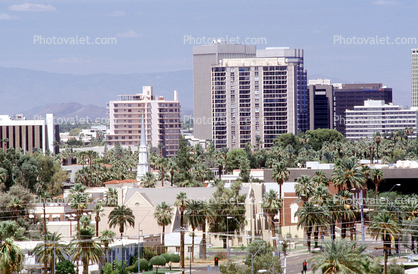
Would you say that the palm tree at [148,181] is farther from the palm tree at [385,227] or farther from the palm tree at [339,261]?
A: the palm tree at [339,261]

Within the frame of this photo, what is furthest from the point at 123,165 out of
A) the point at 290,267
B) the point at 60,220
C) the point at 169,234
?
the point at 290,267

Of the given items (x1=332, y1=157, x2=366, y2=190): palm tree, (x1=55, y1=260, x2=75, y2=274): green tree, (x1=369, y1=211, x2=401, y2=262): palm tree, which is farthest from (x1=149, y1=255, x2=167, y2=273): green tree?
(x1=369, y1=211, x2=401, y2=262): palm tree

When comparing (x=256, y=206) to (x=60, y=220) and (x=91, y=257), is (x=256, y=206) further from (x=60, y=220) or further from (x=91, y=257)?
(x=91, y=257)

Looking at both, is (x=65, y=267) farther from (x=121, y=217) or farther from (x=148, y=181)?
(x=148, y=181)

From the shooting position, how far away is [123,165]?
545 ft

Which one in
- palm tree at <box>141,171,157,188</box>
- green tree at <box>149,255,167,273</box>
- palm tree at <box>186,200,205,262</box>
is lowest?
green tree at <box>149,255,167,273</box>

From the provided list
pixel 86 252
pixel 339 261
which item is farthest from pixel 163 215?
pixel 339 261

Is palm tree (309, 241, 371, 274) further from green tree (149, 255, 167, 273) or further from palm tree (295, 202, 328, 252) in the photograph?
green tree (149, 255, 167, 273)

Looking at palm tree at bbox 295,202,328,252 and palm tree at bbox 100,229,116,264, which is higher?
palm tree at bbox 295,202,328,252

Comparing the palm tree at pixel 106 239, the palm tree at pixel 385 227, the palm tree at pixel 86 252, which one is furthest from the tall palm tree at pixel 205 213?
the palm tree at pixel 385 227

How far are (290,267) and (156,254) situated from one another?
19302mm

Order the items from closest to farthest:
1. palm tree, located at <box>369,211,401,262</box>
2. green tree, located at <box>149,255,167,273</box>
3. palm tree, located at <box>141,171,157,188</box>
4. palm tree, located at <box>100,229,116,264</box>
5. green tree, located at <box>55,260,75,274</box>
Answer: palm tree, located at <box>369,211,401,262</box>
green tree, located at <box>55,260,75,274</box>
palm tree, located at <box>100,229,116,264</box>
green tree, located at <box>149,255,167,273</box>
palm tree, located at <box>141,171,157,188</box>

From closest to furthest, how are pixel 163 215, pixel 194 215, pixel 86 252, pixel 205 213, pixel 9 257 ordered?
pixel 9 257 → pixel 86 252 → pixel 163 215 → pixel 194 215 → pixel 205 213

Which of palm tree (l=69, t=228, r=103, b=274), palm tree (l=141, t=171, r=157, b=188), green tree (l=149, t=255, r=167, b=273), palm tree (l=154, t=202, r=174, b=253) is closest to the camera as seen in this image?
palm tree (l=69, t=228, r=103, b=274)
